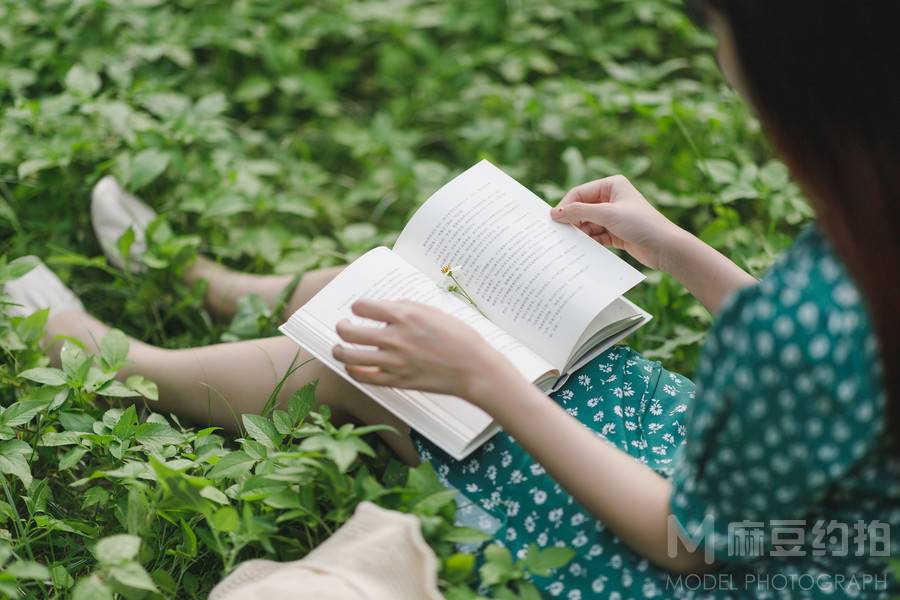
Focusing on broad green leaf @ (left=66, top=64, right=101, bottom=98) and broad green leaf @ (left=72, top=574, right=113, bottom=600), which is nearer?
broad green leaf @ (left=72, top=574, right=113, bottom=600)

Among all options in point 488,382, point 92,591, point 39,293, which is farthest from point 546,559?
point 39,293

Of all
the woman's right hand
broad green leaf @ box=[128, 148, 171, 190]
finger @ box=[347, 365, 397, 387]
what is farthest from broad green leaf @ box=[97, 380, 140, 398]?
the woman's right hand

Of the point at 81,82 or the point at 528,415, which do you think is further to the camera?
the point at 81,82

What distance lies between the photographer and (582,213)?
4.53 ft

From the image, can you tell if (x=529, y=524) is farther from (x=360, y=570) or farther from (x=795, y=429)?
(x=795, y=429)

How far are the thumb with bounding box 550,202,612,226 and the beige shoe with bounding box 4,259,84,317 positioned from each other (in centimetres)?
96

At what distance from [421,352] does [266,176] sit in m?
1.26

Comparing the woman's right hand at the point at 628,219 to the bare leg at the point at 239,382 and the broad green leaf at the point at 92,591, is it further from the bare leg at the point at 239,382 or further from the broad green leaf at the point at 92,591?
the broad green leaf at the point at 92,591

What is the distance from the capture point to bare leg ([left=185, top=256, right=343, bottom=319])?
5.44ft

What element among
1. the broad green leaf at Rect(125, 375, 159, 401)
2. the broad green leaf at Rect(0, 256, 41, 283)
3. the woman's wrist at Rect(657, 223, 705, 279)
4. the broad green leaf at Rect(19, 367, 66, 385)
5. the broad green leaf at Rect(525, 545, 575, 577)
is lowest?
the broad green leaf at Rect(125, 375, 159, 401)

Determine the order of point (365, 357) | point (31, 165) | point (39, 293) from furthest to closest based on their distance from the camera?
point (31, 165) < point (39, 293) < point (365, 357)

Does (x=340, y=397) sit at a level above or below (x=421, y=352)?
below

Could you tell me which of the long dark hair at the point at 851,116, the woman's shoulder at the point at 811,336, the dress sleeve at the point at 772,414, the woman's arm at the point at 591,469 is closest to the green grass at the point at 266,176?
the woman's arm at the point at 591,469

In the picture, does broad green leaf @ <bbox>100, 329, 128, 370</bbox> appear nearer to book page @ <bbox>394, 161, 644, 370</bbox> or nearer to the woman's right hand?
book page @ <bbox>394, 161, 644, 370</bbox>
